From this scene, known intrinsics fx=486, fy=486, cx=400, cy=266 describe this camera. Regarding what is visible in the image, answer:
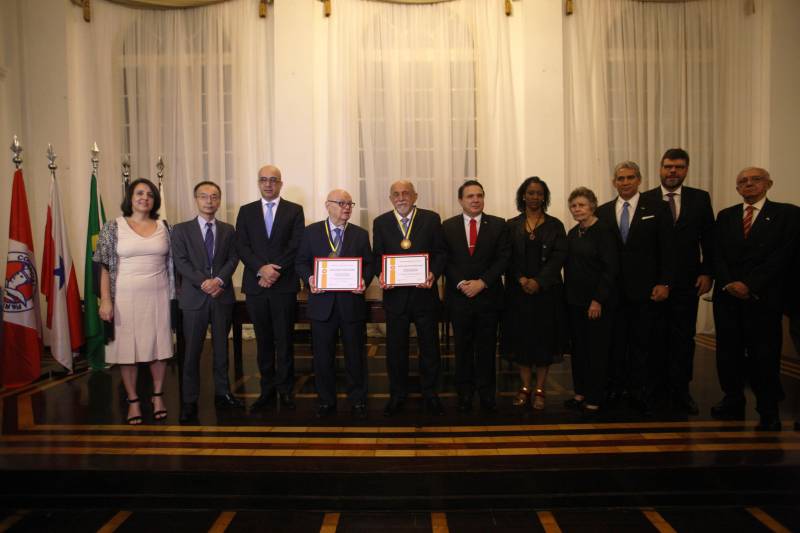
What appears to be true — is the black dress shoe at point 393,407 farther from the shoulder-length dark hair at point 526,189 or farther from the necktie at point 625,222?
the necktie at point 625,222

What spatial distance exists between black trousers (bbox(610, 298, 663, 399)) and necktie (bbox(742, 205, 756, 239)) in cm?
69

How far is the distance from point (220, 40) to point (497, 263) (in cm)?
431

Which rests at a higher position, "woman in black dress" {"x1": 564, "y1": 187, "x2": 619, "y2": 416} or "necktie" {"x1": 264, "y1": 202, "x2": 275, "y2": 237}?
"necktie" {"x1": 264, "y1": 202, "x2": 275, "y2": 237}

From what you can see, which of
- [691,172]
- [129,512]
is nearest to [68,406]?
[129,512]

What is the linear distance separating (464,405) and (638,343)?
1.18m

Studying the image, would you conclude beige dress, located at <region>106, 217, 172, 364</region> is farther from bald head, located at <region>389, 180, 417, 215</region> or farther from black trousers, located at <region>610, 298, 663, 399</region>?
black trousers, located at <region>610, 298, 663, 399</region>

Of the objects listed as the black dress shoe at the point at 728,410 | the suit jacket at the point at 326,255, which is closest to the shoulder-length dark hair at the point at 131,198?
the suit jacket at the point at 326,255

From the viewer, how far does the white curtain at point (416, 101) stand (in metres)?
5.38

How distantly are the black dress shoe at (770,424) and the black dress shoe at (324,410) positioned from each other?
2.57 metres

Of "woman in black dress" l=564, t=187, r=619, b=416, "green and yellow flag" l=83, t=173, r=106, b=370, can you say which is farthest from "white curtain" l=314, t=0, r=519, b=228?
"woman in black dress" l=564, t=187, r=619, b=416

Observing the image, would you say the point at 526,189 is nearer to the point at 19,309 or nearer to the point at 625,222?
the point at 625,222

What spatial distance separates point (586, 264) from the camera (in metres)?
3.02

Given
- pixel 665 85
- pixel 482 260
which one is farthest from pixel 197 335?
pixel 665 85

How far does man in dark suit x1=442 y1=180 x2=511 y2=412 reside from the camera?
3.13 m
